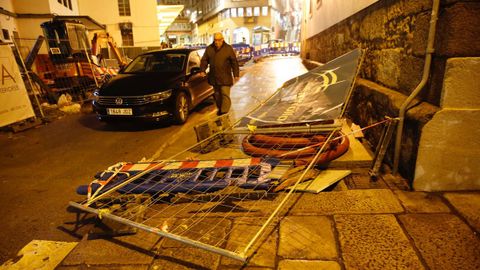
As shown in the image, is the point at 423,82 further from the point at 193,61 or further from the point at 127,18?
the point at 127,18

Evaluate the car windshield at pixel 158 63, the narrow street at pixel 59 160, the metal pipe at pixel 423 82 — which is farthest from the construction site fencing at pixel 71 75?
the metal pipe at pixel 423 82

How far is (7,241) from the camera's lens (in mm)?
3041

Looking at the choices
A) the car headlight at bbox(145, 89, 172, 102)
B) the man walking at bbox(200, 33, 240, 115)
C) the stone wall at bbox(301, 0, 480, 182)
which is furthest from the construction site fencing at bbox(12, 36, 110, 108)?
the stone wall at bbox(301, 0, 480, 182)

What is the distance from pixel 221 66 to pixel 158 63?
2.42 m

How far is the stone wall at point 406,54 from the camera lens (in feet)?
8.82

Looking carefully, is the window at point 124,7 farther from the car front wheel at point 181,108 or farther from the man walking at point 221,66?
the man walking at point 221,66

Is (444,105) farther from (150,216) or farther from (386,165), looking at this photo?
(150,216)

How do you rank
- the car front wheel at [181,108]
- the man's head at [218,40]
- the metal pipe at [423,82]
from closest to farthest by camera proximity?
the metal pipe at [423,82], the man's head at [218,40], the car front wheel at [181,108]

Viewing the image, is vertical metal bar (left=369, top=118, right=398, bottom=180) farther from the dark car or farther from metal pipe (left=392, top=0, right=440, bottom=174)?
the dark car

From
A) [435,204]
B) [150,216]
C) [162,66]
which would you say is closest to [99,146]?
[162,66]

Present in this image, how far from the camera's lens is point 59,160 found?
5.30 meters

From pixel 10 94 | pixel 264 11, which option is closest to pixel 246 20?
pixel 264 11

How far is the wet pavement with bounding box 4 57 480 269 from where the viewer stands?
2.15 m

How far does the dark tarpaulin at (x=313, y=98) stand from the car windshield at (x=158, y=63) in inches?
158
